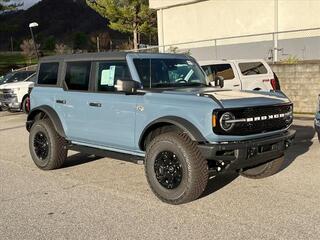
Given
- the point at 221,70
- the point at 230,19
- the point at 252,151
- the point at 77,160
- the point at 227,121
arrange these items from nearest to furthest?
the point at 227,121 < the point at 252,151 < the point at 77,160 < the point at 221,70 < the point at 230,19

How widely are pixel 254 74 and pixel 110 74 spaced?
25.7 ft

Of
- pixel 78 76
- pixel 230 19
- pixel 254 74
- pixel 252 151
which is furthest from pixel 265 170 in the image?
pixel 230 19

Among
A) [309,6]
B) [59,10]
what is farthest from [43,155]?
[59,10]

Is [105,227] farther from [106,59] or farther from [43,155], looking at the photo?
[43,155]

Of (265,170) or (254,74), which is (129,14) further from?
(265,170)

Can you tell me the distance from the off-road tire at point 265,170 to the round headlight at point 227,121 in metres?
1.47

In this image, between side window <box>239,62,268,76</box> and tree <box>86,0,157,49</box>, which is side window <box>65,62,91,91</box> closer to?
side window <box>239,62,268,76</box>

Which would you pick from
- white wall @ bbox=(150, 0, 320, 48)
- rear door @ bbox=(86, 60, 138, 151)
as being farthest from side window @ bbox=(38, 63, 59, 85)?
white wall @ bbox=(150, 0, 320, 48)

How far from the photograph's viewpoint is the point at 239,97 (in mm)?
5891

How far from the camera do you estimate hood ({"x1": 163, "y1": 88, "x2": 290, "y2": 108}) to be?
565 centimetres

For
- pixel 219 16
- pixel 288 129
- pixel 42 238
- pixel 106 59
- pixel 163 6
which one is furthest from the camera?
pixel 163 6

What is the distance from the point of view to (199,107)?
5648mm

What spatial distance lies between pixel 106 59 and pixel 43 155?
2.14 m

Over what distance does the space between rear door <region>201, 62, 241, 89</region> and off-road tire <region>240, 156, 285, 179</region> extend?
6.51 m
